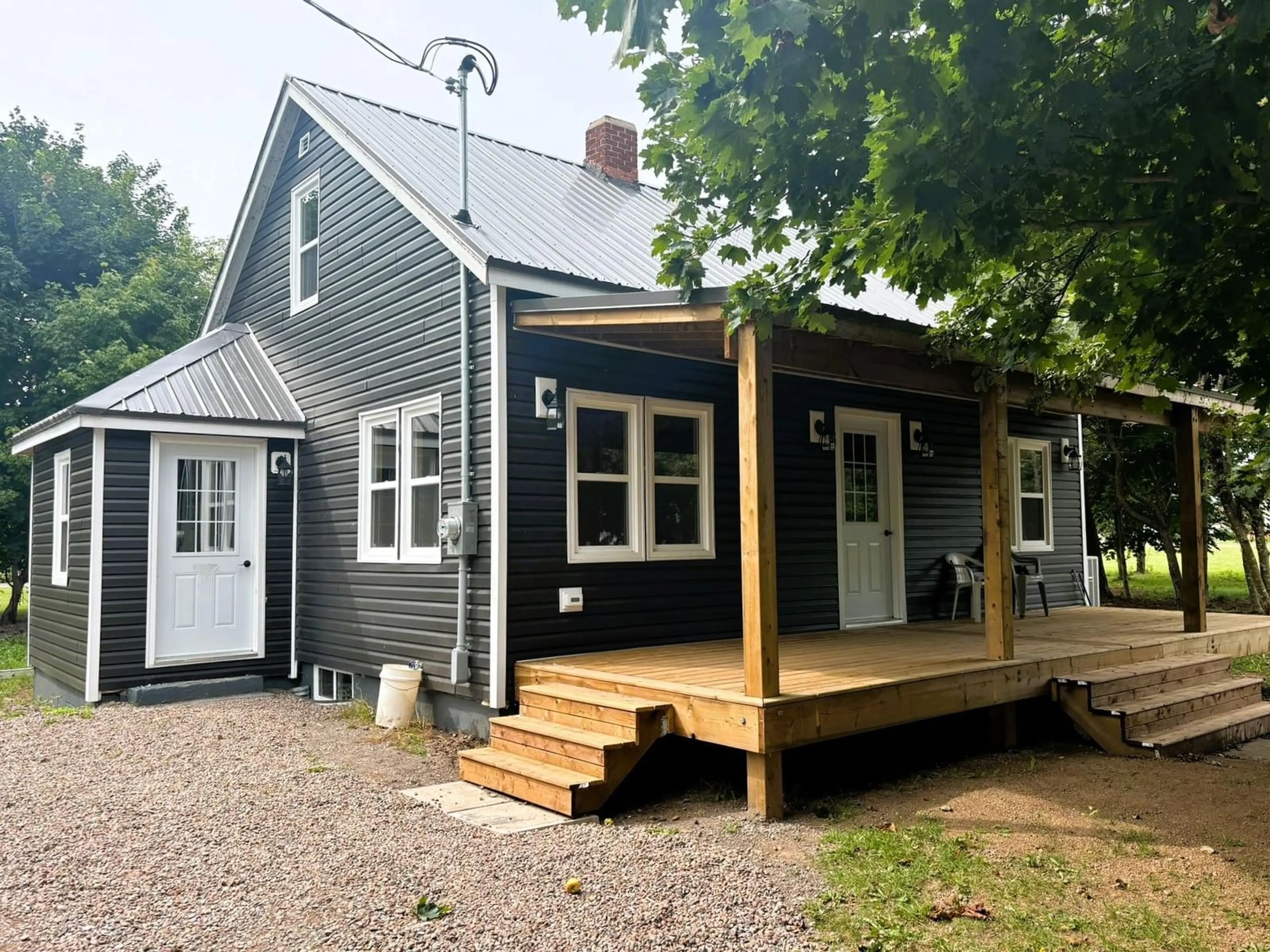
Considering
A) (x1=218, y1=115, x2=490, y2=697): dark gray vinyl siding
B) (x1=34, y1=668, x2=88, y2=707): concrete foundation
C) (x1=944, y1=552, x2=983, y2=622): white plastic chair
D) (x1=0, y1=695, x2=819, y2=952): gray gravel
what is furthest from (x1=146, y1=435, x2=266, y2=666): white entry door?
(x1=944, y1=552, x2=983, y2=622): white plastic chair

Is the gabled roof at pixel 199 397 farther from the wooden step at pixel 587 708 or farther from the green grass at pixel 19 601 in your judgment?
the green grass at pixel 19 601

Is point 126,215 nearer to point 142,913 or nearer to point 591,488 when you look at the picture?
point 591,488

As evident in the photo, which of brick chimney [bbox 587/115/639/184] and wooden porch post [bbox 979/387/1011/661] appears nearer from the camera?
wooden porch post [bbox 979/387/1011/661]

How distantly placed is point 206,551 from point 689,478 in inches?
184

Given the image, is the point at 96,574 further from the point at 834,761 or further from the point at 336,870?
the point at 834,761

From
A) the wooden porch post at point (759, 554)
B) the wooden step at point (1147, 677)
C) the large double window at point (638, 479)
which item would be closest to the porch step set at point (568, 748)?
the wooden porch post at point (759, 554)

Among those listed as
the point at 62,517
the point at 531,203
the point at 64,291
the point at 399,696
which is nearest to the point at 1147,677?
the point at 399,696

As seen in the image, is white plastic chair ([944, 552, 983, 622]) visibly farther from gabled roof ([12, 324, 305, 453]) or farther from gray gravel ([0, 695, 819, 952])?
gabled roof ([12, 324, 305, 453])

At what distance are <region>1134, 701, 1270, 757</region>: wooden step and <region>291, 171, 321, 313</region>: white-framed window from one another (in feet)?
27.8

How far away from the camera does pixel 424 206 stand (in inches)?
298

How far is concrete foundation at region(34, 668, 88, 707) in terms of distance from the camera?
28.9 feet

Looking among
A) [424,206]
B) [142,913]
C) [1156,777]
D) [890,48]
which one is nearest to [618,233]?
[424,206]

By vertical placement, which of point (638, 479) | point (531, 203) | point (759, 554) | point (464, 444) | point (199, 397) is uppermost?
point (531, 203)

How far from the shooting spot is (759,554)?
17.0ft
